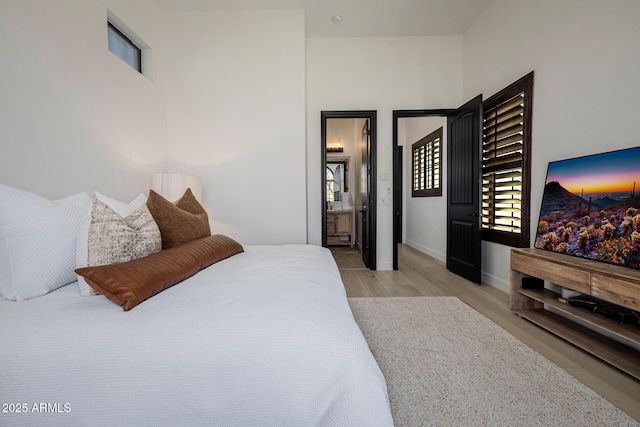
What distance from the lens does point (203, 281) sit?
4.06 feet

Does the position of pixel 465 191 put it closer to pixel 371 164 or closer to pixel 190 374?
pixel 371 164

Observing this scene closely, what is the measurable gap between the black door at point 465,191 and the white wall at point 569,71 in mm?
226

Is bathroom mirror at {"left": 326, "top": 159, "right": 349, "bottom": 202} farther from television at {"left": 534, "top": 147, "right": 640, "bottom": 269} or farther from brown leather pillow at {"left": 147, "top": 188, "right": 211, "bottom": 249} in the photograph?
brown leather pillow at {"left": 147, "top": 188, "right": 211, "bottom": 249}

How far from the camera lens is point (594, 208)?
1938mm

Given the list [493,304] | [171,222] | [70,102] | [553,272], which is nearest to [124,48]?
[70,102]

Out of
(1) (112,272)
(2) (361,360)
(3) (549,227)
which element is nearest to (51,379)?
(1) (112,272)

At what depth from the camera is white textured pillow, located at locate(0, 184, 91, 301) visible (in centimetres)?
107

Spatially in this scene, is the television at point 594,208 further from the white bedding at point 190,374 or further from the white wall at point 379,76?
the white wall at point 379,76

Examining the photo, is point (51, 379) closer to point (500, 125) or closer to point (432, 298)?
point (432, 298)

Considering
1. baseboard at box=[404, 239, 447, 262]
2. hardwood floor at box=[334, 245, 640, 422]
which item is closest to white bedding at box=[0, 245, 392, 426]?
hardwood floor at box=[334, 245, 640, 422]

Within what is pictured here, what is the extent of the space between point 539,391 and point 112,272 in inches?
82.4

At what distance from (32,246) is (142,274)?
50 centimetres

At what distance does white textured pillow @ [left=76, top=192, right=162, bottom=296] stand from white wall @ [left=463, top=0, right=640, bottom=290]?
3017 millimetres

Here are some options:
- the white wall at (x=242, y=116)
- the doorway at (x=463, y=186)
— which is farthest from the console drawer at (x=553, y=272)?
the white wall at (x=242, y=116)
